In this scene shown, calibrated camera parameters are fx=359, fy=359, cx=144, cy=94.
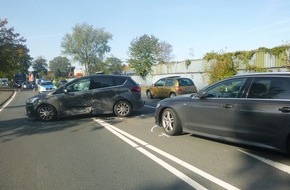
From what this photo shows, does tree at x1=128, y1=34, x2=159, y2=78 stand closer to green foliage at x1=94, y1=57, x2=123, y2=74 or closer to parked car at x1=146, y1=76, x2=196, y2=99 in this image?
parked car at x1=146, y1=76, x2=196, y2=99

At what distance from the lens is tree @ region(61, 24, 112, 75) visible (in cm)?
8388

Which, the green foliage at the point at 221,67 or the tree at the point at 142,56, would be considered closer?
the green foliage at the point at 221,67

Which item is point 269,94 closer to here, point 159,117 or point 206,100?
point 206,100

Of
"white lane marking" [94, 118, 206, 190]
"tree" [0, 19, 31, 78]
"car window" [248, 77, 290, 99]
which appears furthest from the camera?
"tree" [0, 19, 31, 78]

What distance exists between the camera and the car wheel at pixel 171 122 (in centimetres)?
884

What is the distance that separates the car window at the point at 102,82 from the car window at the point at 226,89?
607 centimetres

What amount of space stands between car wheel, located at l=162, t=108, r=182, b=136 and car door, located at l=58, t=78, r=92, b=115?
14.6 feet

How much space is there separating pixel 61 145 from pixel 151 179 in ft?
11.5

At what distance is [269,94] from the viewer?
6.68 metres

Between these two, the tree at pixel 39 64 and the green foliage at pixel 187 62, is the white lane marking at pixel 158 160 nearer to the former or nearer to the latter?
the green foliage at pixel 187 62

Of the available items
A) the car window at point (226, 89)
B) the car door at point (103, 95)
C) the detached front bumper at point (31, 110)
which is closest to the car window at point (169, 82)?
the car door at point (103, 95)

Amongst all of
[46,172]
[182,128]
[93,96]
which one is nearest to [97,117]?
[93,96]

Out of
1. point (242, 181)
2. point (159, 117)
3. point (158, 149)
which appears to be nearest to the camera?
point (242, 181)

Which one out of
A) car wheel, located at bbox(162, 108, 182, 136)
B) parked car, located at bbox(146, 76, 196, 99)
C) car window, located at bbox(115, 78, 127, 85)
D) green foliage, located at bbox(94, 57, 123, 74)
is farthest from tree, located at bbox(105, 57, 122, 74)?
car wheel, located at bbox(162, 108, 182, 136)
